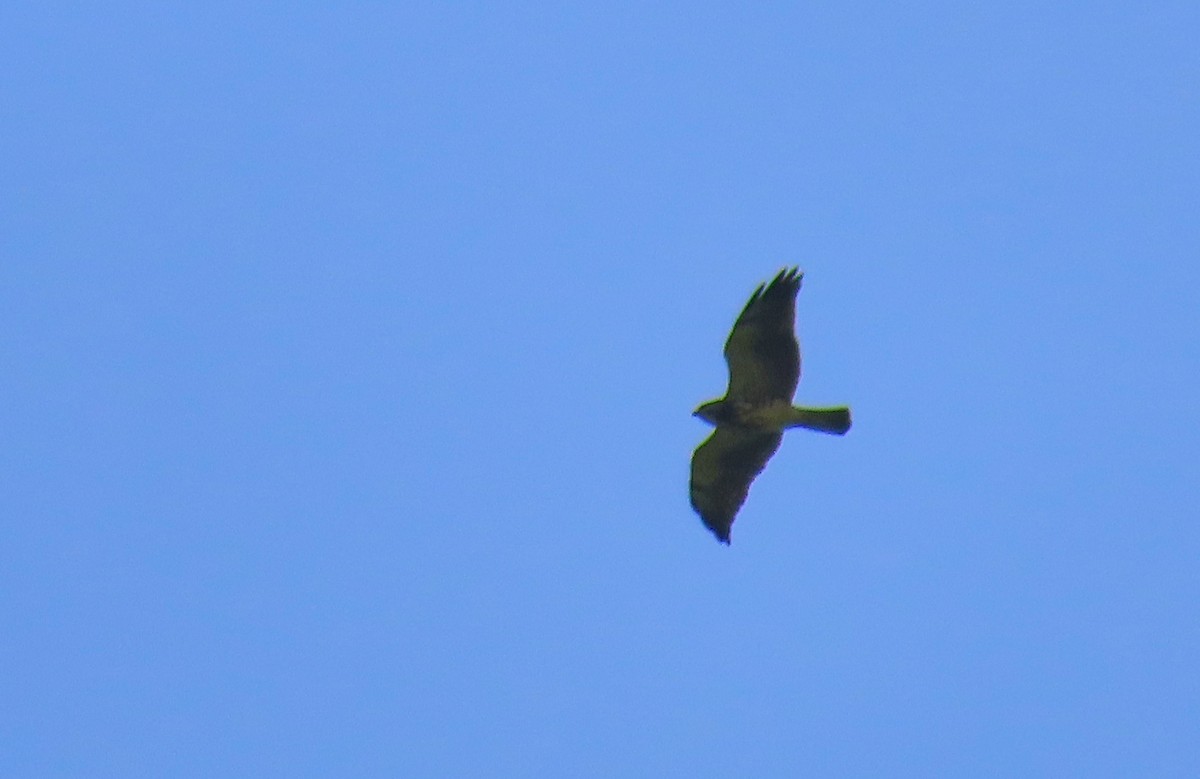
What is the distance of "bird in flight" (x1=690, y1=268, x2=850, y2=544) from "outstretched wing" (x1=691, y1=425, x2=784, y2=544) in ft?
0.03

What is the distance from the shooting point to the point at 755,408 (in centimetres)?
1677

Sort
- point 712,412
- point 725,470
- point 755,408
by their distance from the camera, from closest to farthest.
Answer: point 755,408
point 712,412
point 725,470

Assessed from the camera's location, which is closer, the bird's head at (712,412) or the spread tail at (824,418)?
the spread tail at (824,418)

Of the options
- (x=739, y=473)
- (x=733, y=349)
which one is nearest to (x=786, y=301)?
(x=733, y=349)

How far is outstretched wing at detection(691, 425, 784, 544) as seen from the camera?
17406 mm

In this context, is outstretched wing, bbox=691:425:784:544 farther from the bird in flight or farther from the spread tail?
the spread tail

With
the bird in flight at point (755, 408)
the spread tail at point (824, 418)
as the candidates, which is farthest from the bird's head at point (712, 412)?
the spread tail at point (824, 418)

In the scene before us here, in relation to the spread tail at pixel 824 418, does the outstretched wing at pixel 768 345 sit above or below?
above

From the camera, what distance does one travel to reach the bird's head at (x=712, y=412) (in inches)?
669

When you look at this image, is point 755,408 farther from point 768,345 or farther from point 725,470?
point 725,470

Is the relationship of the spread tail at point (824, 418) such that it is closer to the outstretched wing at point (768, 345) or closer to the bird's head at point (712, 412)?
the outstretched wing at point (768, 345)

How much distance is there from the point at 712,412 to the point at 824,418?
4.19ft

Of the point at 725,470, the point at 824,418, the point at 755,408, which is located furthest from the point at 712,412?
the point at 824,418

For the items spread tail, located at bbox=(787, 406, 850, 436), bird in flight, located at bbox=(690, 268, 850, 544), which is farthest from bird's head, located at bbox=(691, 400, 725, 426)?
spread tail, located at bbox=(787, 406, 850, 436)
